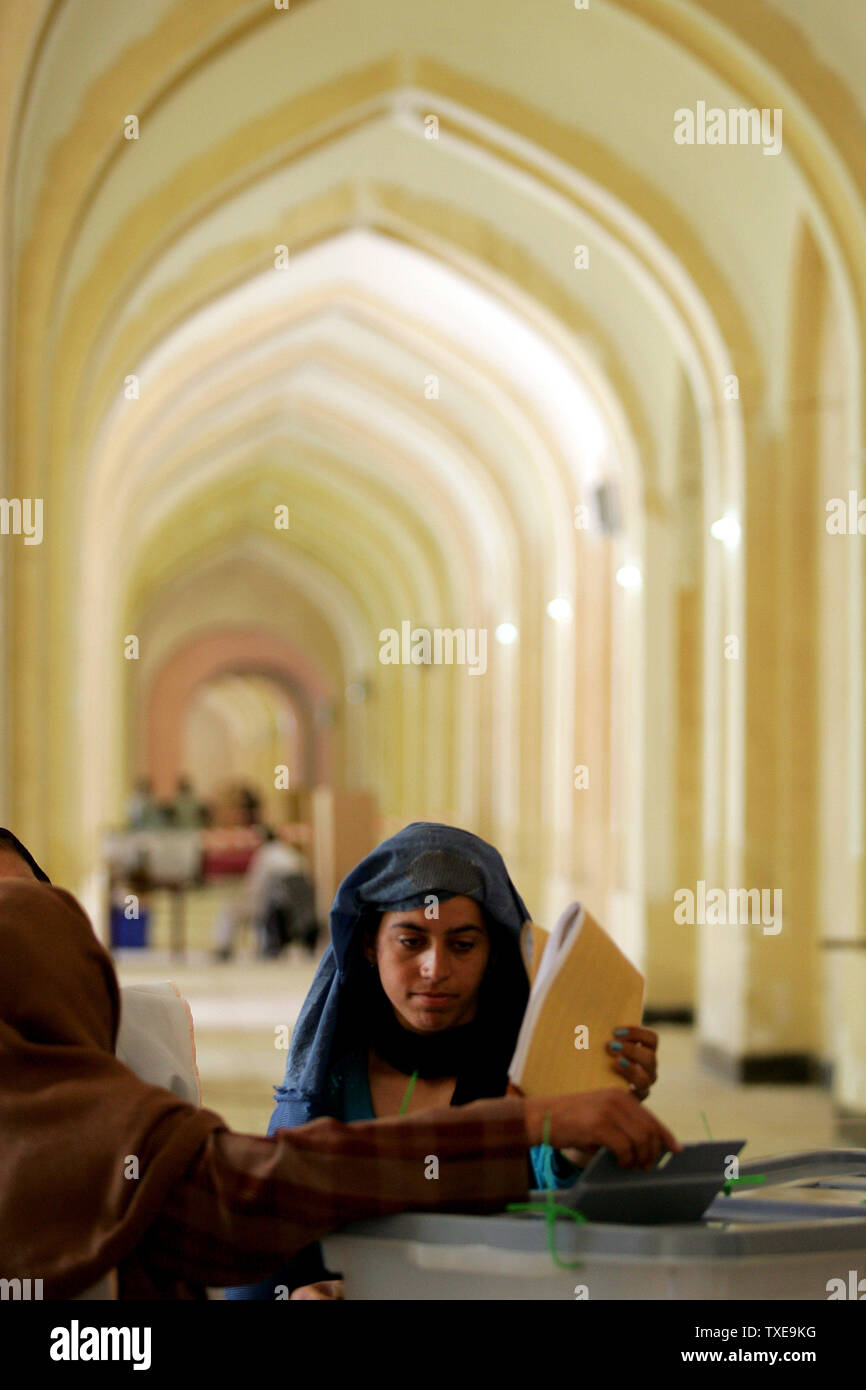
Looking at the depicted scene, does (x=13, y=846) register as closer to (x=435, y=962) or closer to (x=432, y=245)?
(x=435, y=962)

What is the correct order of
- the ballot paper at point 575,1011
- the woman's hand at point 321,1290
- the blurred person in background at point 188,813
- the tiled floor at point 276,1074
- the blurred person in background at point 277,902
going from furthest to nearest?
the blurred person in background at point 188,813 < the blurred person in background at point 277,902 < the tiled floor at point 276,1074 < the woman's hand at point 321,1290 < the ballot paper at point 575,1011

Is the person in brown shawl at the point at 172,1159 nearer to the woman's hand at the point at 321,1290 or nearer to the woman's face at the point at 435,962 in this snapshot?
the woman's hand at the point at 321,1290

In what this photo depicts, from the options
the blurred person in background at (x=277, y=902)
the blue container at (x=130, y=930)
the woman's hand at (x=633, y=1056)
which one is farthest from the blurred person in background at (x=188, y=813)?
the woman's hand at (x=633, y=1056)

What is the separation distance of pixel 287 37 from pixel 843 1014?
480 centimetres

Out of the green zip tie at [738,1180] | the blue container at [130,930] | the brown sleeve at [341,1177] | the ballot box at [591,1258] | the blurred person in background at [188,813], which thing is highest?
the brown sleeve at [341,1177]

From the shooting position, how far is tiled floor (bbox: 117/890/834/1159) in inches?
258

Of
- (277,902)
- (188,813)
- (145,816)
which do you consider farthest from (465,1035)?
(188,813)

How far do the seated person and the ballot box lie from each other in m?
0.46

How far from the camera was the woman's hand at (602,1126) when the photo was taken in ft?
5.04

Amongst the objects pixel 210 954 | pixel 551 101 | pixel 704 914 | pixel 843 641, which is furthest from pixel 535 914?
pixel 551 101

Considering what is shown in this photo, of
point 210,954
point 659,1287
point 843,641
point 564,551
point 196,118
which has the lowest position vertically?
point 210,954

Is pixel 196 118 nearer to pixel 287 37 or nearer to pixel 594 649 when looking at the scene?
pixel 287 37

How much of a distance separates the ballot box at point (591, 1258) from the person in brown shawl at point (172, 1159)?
3cm

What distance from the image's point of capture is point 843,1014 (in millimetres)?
6477
